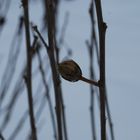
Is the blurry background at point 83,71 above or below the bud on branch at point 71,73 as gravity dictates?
below

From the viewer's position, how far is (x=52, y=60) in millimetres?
612

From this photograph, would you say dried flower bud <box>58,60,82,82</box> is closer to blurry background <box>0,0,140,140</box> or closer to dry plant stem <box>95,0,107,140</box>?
dry plant stem <box>95,0,107,140</box>

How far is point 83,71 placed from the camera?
2.50 m

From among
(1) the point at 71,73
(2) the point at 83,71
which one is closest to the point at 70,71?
(1) the point at 71,73

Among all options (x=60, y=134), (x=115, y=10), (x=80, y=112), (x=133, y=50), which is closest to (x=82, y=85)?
(x=80, y=112)

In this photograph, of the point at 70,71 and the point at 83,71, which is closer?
the point at 70,71

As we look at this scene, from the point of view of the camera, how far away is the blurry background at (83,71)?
182 centimetres

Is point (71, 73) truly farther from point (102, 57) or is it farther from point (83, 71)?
point (83, 71)

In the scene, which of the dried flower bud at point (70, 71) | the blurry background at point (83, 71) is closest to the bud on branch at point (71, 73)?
the dried flower bud at point (70, 71)

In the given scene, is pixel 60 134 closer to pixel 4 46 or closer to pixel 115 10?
pixel 4 46

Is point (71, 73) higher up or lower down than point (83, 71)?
higher up

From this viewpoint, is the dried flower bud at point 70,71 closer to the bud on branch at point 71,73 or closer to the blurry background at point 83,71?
the bud on branch at point 71,73

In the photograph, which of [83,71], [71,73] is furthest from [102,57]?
[83,71]

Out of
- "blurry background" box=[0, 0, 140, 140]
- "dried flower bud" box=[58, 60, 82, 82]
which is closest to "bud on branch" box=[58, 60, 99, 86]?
"dried flower bud" box=[58, 60, 82, 82]
